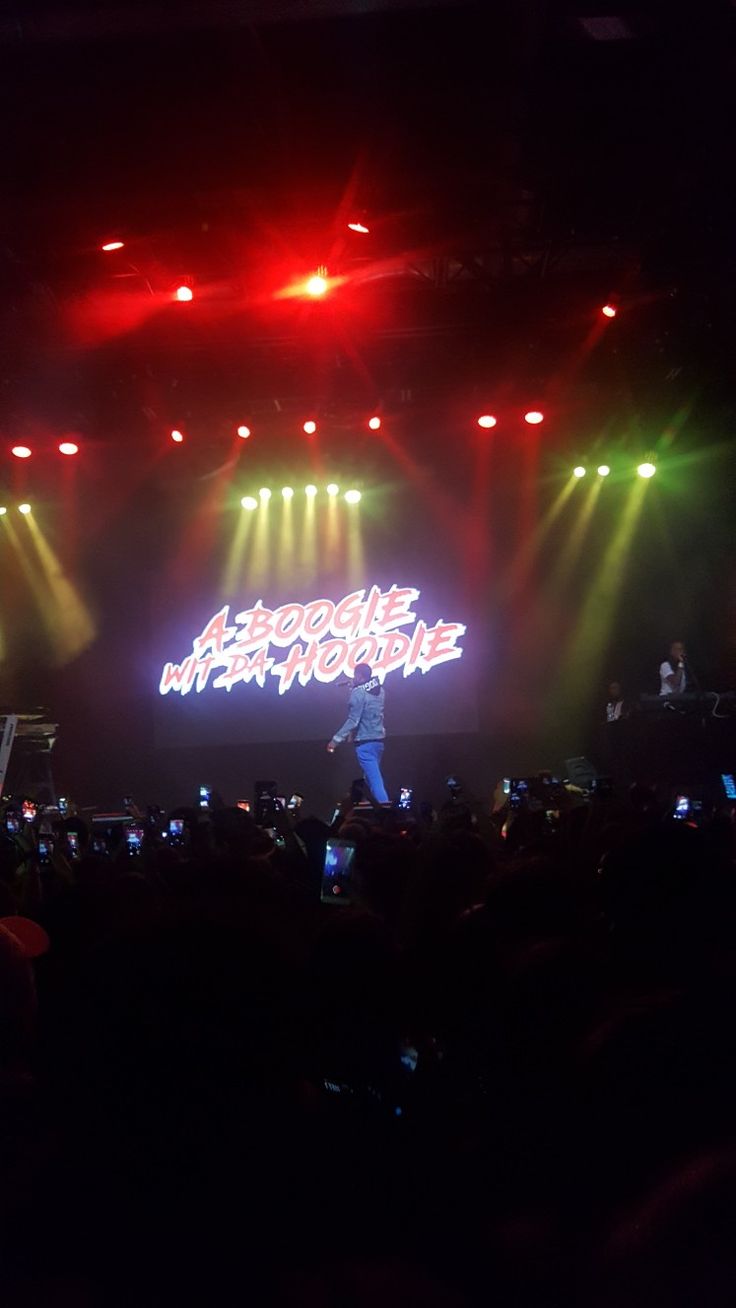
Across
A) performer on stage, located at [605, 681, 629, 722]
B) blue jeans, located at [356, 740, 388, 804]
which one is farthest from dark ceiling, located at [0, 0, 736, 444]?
blue jeans, located at [356, 740, 388, 804]

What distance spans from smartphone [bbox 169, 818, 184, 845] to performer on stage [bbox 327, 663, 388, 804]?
15.8 ft

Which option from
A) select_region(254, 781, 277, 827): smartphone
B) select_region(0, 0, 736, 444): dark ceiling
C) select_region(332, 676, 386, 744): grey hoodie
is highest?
select_region(0, 0, 736, 444): dark ceiling

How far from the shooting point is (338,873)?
12.8ft

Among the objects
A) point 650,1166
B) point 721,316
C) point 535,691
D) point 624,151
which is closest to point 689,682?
point 535,691

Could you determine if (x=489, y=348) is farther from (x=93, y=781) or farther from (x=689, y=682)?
(x=93, y=781)

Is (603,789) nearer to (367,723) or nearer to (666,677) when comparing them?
A: (367,723)

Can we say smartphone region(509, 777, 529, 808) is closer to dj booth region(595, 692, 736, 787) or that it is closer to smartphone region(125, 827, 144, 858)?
smartphone region(125, 827, 144, 858)

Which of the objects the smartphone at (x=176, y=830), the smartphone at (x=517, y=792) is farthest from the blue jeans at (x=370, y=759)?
the smartphone at (x=176, y=830)

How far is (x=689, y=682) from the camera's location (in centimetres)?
1286

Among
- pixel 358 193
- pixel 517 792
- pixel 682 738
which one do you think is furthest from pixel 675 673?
pixel 358 193

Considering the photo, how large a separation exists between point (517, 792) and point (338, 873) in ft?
14.6

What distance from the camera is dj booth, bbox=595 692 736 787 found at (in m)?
10.9

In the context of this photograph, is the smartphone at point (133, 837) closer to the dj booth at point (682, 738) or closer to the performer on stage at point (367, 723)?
the performer on stage at point (367, 723)

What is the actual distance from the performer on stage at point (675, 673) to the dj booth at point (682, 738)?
127 centimetres
